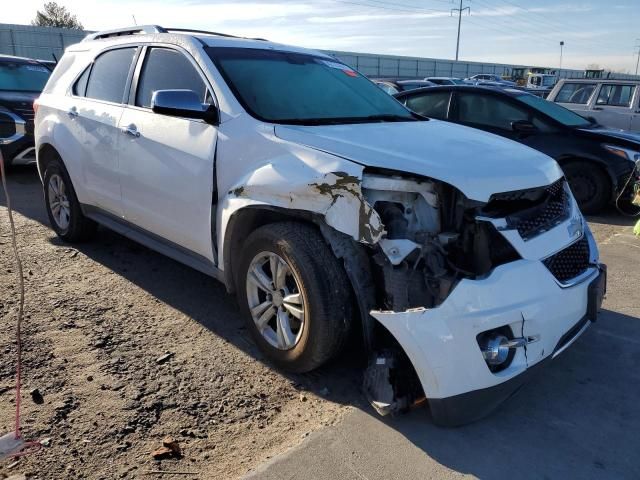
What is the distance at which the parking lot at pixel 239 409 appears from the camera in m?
2.47

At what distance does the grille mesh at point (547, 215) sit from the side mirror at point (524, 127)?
4.43 meters

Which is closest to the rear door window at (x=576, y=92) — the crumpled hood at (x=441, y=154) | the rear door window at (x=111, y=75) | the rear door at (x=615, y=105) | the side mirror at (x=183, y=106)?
the rear door at (x=615, y=105)

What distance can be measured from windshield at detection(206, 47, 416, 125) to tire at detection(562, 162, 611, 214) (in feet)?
13.6

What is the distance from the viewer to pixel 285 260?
295cm

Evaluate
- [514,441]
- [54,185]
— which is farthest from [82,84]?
[514,441]

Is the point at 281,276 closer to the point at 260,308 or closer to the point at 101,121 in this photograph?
the point at 260,308

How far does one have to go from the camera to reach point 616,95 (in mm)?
11258


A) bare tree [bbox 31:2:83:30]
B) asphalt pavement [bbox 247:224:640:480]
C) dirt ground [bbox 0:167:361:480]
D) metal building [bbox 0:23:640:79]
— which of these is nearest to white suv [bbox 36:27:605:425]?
asphalt pavement [bbox 247:224:640:480]

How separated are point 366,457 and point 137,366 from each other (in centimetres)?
151

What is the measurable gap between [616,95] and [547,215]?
991 centimetres

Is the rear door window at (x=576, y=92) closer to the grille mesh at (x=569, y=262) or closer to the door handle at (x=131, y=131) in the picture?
the grille mesh at (x=569, y=262)

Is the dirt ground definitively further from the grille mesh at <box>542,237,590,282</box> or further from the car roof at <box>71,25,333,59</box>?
the car roof at <box>71,25,333,59</box>

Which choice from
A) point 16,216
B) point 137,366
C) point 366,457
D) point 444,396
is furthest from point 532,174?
point 16,216

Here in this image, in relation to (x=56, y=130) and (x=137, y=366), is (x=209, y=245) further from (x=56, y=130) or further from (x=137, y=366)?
(x=56, y=130)
